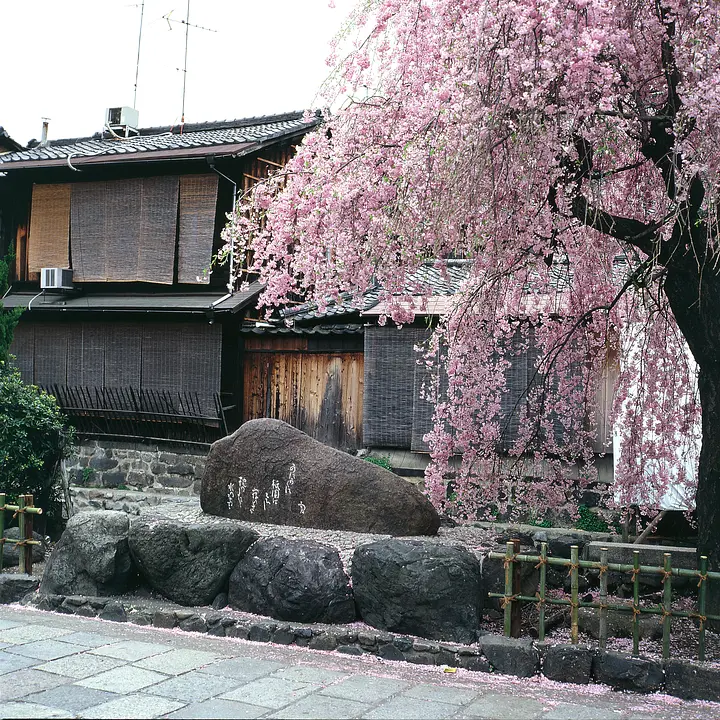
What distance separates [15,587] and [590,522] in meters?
7.87

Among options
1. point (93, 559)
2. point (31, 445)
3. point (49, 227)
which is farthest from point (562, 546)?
point (49, 227)

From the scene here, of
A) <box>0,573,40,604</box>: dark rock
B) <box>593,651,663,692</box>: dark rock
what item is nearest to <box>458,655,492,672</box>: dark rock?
<box>593,651,663,692</box>: dark rock

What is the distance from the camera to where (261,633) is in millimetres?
6910

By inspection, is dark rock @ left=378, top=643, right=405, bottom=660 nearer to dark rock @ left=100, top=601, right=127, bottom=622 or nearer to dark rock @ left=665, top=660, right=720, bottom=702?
dark rock @ left=665, top=660, right=720, bottom=702

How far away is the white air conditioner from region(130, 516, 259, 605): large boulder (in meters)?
15.1

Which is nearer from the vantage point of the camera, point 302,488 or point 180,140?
point 302,488

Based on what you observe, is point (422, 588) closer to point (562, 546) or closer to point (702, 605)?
point (702, 605)

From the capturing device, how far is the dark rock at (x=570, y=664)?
605 cm

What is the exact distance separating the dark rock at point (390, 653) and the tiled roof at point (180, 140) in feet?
33.9

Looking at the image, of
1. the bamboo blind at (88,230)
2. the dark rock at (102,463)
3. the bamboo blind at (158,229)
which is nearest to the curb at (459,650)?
the dark rock at (102,463)

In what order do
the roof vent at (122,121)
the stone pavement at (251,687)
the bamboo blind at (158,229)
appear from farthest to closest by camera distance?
the roof vent at (122,121)
the bamboo blind at (158,229)
the stone pavement at (251,687)

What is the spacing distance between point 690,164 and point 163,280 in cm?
1150

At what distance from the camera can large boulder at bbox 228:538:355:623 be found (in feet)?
23.1

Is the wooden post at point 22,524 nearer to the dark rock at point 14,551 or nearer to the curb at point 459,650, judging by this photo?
the dark rock at point 14,551
